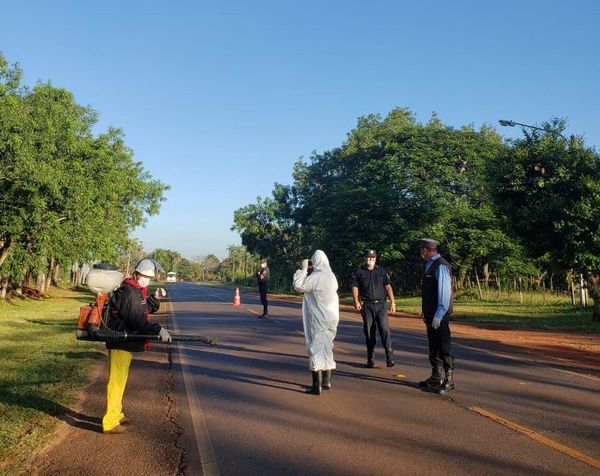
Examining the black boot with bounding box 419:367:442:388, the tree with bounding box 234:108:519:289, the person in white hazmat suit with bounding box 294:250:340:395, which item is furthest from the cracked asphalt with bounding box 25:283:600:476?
the tree with bounding box 234:108:519:289

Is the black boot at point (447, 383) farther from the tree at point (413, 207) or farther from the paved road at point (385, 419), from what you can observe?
the tree at point (413, 207)

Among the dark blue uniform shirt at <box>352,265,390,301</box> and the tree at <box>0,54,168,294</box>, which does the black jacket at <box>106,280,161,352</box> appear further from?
the tree at <box>0,54,168,294</box>

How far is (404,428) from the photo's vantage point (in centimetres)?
527

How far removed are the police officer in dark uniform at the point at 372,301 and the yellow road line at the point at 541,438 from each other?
2606 mm

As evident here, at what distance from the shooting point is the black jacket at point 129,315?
502 centimetres

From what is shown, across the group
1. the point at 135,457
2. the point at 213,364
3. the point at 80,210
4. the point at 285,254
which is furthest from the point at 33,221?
the point at 285,254

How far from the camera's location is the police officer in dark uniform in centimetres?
849

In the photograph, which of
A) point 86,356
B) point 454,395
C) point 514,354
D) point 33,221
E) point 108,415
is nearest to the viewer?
point 108,415

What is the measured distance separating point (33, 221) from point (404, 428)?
2181 cm

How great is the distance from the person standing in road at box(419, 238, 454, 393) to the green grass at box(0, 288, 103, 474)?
15.0 ft

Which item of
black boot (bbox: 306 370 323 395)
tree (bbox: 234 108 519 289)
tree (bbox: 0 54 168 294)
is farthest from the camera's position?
tree (bbox: 234 108 519 289)

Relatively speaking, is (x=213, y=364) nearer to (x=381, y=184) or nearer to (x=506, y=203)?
(x=506, y=203)

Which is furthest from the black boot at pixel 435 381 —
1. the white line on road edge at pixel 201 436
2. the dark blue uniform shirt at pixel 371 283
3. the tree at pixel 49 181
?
the tree at pixel 49 181

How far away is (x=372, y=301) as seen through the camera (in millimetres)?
8508
